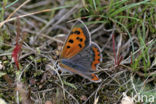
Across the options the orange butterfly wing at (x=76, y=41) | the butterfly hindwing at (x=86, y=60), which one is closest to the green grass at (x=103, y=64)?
the butterfly hindwing at (x=86, y=60)

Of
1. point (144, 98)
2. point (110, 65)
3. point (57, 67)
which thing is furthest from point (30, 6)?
point (144, 98)

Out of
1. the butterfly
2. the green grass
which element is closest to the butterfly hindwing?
the butterfly

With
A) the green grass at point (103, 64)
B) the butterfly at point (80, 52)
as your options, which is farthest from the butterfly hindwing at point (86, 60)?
the green grass at point (103, 64)

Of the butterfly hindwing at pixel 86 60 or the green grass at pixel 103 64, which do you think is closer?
the green grass at pixel 103 64

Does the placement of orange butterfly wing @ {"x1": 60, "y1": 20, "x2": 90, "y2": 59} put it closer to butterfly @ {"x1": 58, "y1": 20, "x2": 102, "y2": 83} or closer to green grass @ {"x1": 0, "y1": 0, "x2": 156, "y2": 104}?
butterfly @ {"x1": 58, "y1": 20, "x2": 102, "y2": 83}

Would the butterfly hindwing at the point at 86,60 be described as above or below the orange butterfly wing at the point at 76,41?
below

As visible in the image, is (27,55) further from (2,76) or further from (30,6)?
(30,6)

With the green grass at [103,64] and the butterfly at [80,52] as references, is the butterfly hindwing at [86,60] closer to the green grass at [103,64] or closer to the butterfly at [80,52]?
the butterfly at [80,52]

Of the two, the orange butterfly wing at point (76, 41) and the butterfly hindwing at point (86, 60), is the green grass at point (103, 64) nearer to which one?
the butterfly hindwing at point (86, 60)
